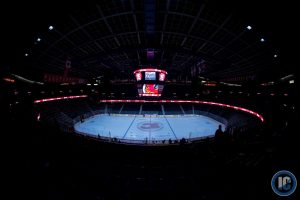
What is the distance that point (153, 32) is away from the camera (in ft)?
53.4

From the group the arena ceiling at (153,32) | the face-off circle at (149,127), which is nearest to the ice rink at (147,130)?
the face-off circle at (149,127)

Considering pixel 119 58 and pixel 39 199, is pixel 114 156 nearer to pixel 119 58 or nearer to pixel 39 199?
pixel 39 199

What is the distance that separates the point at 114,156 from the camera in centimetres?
1300

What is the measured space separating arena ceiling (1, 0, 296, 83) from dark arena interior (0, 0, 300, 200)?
61 millimetres

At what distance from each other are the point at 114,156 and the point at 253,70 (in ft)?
79.3

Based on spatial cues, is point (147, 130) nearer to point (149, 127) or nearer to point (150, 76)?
point (149, 127)

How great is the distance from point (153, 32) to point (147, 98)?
15.3 meters

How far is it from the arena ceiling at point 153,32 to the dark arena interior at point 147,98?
0.06 meters

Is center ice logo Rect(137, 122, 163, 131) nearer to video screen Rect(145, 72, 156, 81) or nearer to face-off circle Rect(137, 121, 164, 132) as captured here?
face-off circle Rect(137, 121, 164, 132)

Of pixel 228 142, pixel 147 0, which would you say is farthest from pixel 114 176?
pixel 147 0

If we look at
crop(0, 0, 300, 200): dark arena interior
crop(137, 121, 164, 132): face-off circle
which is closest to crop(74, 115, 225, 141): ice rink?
crop(137, 121, 164, 132): face-off circle

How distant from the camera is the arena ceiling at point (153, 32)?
5562 millimetres

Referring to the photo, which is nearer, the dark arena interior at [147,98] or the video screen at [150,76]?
the dark arena interior at [147,98]

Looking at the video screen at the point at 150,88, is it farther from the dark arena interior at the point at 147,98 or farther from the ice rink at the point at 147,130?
the ice rink at the point at 147,130
